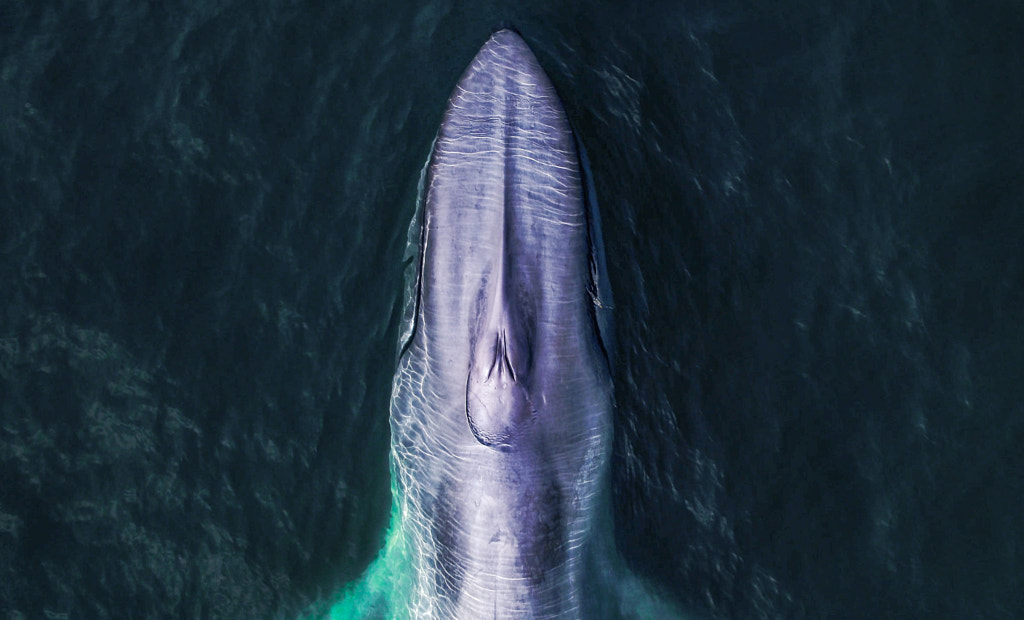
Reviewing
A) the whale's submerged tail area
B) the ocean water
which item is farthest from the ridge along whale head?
the whale's submerged tail area

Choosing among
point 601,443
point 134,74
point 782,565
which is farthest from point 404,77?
point 782,565

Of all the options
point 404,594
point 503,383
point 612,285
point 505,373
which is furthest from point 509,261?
point 404,594

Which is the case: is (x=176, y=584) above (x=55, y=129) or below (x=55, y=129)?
below

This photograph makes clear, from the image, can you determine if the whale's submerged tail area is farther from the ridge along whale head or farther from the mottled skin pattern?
the ridge along whale head

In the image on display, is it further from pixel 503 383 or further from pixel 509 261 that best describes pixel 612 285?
pixel 503 383

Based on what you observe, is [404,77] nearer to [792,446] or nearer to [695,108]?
[695,108]

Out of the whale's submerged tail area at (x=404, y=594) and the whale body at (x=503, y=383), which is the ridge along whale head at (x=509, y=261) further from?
the whale's submerged tail area at (x=404, y=594)
